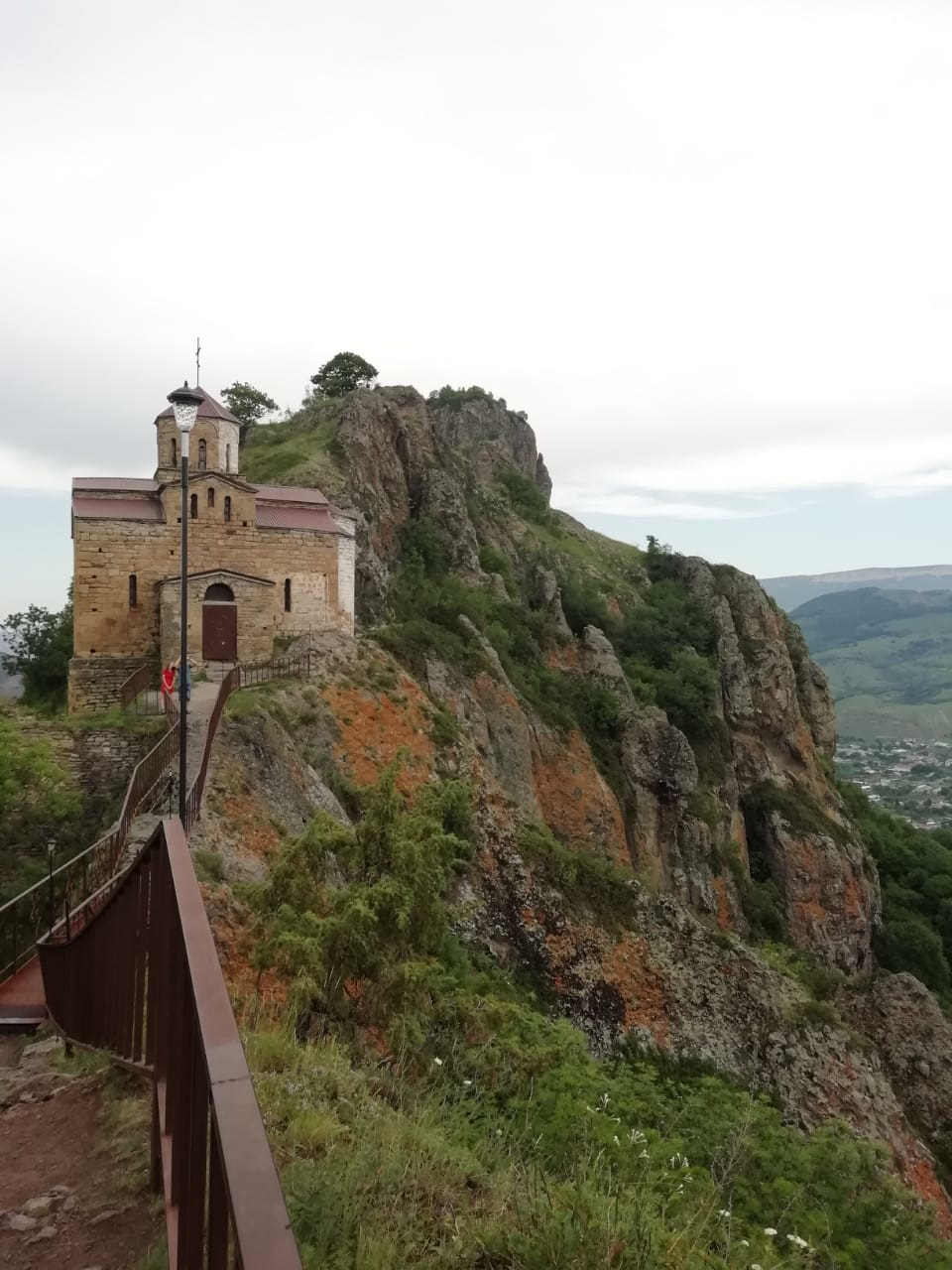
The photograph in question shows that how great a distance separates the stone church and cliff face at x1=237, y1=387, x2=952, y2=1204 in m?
3.94

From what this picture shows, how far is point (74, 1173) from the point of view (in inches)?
173

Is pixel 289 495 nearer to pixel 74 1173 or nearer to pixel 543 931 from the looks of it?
pixel 543 931

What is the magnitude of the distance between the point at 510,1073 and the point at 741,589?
156 feet

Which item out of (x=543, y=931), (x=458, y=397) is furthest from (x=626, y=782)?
(x=458, y=397)

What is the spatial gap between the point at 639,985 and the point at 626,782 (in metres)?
19.0

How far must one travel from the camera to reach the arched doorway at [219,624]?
2591cm

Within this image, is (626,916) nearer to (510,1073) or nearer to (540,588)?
(510,1073)

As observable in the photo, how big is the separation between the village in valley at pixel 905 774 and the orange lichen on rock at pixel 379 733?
8024cm

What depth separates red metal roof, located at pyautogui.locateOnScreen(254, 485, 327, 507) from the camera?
30478mm

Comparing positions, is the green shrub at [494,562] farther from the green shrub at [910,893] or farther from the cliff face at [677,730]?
the green shrub at [910,893]

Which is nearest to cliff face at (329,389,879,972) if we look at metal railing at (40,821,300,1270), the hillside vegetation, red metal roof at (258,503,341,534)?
Result: the hillside vegetation

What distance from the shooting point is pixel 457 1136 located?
5.44 meters

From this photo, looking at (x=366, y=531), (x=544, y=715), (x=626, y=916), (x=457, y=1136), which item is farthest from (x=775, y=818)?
(x=457, y=1136)

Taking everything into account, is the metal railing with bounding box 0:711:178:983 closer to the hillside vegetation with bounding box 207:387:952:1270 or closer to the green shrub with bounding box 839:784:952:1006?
the hillside vegetation with bounding box 207:387:952:1270
